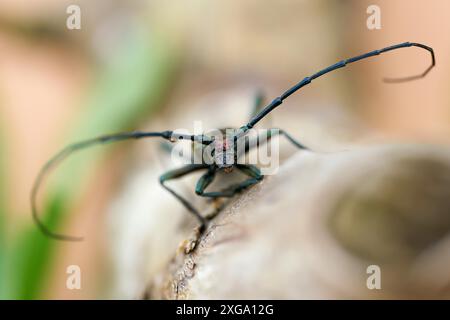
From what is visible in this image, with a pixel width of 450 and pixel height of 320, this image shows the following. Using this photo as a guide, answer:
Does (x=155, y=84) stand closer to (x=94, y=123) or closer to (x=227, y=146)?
(x=94, y=123)

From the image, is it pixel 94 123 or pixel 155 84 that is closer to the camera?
pixel 94 123

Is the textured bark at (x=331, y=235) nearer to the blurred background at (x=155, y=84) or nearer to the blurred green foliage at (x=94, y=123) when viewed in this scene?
the blurred background at (x=155, y=84)

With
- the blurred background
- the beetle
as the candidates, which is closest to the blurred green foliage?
the blurred background

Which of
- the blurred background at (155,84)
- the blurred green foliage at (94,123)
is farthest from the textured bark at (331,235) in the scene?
the blurred green foliage at (94,123)

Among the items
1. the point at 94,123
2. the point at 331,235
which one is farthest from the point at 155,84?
the point at 331,235

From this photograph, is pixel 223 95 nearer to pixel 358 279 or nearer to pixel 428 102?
pixel 428 102
